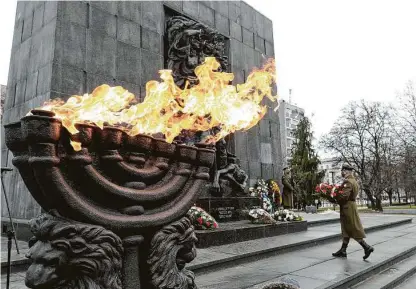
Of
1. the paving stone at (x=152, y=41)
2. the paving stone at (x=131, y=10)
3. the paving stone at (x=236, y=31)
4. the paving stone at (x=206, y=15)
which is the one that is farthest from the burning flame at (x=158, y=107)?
the paving stone at (x=236, y=31)

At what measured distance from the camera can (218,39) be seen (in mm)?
11055

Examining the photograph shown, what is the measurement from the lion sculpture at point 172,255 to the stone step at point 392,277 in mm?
3511

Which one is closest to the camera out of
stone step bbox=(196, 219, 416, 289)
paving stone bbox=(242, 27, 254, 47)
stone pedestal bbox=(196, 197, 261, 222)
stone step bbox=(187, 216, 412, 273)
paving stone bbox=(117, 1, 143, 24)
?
stone step bbox=(196, 219, 416, 289)

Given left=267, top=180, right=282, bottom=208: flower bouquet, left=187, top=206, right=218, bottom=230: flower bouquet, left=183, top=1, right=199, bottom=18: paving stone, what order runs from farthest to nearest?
left=267, top=180, right=282, bottom=208: flower bouquet
left=183, top=1, right=199, bottom=18: paving stone
left=187, top=206, right=218, bottom=230: flower bouquet

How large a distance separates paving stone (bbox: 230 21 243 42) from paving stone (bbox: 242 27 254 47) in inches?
10.2

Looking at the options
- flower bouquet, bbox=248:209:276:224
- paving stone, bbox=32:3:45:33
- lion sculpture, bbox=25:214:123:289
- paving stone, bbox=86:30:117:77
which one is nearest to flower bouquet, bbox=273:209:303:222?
flower bouquet, bbox=248:209:276:224

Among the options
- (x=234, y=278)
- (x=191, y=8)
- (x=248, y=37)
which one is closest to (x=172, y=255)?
(x=234, y=278)

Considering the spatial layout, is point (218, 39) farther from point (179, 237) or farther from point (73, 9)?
point (179, 237)

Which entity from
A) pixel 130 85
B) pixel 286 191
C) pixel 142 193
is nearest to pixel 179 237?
pixel 142 193

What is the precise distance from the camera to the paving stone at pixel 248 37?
1324 centimetres

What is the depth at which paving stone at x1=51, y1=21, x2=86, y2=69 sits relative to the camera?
7.36 meters

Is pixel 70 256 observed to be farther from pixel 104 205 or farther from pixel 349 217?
pixel 349 217

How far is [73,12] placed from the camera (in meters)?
7.75

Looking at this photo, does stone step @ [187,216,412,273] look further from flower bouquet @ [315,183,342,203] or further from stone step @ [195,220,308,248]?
flower bouquet @ [315,183,342,203]
